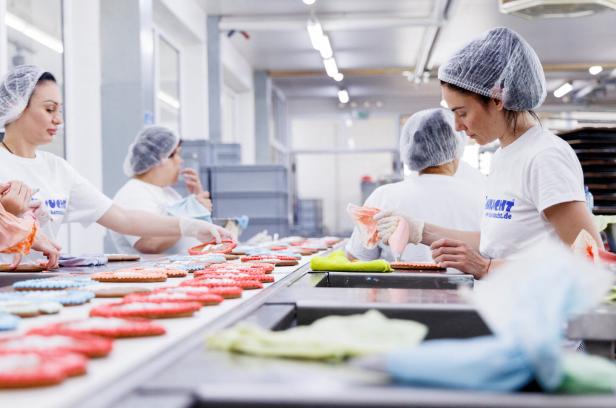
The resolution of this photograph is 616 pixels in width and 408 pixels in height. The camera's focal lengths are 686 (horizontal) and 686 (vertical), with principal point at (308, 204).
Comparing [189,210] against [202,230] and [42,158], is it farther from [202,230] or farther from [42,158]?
[42,158]

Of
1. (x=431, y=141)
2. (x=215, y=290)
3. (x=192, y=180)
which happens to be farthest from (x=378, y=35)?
Answer: (x=215, y=290)

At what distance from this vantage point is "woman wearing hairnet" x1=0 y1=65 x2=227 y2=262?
8.92 feet

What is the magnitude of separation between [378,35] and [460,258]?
777 centimetres

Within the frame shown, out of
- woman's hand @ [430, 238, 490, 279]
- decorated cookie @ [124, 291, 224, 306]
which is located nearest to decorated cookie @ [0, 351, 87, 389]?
decorated cookie @ [124, 291, 224, 306]

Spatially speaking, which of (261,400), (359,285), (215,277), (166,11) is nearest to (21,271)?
(215,277)

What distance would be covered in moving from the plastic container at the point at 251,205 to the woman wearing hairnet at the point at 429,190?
3.01 meters

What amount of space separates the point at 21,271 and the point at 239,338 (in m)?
1.51

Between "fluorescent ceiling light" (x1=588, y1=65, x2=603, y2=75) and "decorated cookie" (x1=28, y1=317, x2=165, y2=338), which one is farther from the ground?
"fluorescent ceiling light" (x1=588, y1=65, x2=603, y2=75)

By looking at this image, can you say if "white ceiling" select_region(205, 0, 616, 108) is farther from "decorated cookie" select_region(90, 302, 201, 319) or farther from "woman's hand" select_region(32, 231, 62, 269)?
"decorated cookie" select_region(90, 302, 201, 319)

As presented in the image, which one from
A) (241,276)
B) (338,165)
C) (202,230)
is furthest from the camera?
(338,165)

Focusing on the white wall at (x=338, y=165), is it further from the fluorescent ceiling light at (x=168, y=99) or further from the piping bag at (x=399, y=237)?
the piping bag at (x=399, y=237)

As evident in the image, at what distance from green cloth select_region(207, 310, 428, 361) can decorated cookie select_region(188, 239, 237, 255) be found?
5.83ft

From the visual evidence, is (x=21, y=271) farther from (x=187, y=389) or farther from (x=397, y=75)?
(x=397, y=75)

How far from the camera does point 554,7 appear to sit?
4.04 m
